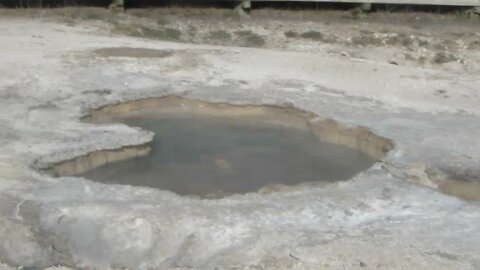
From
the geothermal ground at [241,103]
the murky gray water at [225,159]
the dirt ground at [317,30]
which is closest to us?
the geothermal ground at [241,103]

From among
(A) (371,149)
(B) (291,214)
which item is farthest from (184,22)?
(B) (291,214)

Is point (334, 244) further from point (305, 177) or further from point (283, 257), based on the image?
point (305, 177)

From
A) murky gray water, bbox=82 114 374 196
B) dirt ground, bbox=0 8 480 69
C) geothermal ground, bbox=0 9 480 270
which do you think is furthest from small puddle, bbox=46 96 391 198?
dirt ground, bbox=0 8 480 69

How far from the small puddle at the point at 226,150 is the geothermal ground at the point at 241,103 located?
13 centimetres

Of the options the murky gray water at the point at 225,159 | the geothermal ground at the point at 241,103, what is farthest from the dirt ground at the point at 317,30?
the murky gray water at the point at 225,159

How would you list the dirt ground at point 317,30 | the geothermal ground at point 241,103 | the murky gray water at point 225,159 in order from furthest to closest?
the dirt ground at point 317,30
the murky gray water at point 225,159
the geothermal ground at point 241,103

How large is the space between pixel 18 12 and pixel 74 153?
21.9ft

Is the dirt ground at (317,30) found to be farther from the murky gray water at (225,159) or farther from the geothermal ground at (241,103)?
the murky gray water at (225,159)

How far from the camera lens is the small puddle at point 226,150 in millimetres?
6500

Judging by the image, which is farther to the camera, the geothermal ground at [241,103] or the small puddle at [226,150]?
the small puddle at [226,150]

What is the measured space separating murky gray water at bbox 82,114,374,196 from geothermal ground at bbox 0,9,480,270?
297mm

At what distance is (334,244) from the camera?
509 centimetres

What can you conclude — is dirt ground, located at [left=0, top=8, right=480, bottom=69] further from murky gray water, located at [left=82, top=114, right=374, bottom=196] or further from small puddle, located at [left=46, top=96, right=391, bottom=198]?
murky gray water, located at [left=82, top=114, right=374, bottom=196]

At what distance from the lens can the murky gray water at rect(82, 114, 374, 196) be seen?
6.49 metres
